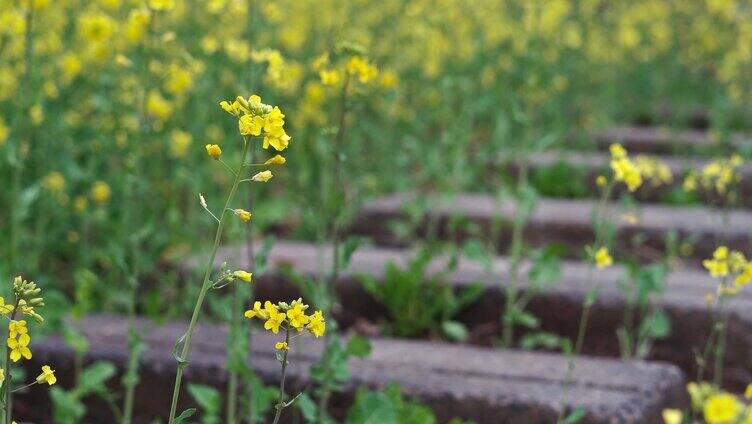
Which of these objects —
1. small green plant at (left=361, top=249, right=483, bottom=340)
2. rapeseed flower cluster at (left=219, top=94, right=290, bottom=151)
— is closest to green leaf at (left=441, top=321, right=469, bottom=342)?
small green plant at (left=361, top=249, right=483, bottom=340)

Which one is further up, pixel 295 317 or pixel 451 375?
pixel 295 317

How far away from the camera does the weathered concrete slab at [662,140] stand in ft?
20.6

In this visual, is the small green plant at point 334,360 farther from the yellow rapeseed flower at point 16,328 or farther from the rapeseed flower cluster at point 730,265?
the yellow rapeseed flower at point 16,328

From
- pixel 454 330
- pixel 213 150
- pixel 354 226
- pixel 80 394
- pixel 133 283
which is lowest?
pixel 80 394

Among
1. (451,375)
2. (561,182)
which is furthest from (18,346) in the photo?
(561,182)

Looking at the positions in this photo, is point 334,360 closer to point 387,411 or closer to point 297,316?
point 387,411

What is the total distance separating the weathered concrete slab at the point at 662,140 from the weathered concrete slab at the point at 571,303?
2101 mm

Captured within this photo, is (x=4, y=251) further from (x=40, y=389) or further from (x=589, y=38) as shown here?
(x=589, y=38)

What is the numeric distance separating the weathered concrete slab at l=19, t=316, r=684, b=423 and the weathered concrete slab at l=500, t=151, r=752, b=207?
2196mm

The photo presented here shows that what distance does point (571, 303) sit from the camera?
3750 millimetres

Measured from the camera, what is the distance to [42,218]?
425cm

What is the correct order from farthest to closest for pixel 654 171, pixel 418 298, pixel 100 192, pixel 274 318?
pixel 654 171 < pixel 100 192 < pixel 418 298 < pixel 274 318

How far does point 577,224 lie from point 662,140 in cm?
207

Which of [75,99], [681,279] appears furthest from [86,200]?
[681,279]
